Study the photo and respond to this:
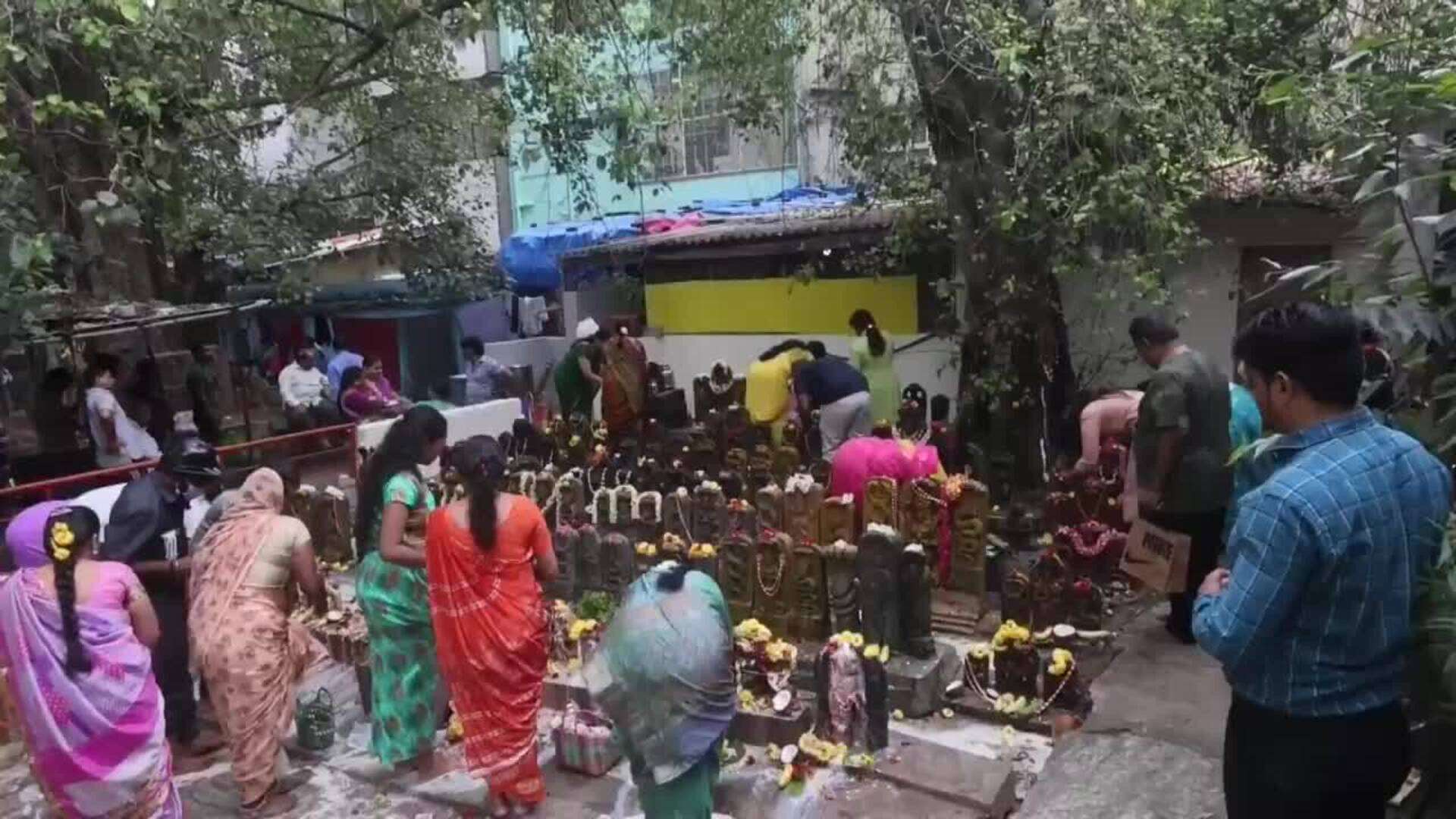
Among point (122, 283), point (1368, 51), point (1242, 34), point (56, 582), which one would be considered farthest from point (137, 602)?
point (1242, 34)

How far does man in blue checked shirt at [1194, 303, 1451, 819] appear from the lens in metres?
1.98

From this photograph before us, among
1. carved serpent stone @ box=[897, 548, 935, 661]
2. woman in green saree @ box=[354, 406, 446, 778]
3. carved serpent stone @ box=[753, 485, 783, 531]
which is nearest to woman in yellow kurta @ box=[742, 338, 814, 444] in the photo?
carved serpent stone @ box=[753, 485, 783, 531]

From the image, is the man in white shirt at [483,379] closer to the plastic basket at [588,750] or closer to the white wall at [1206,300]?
the white wall at [1206,300]

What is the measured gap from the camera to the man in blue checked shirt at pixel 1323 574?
1.98m

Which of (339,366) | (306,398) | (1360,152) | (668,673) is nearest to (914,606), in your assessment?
(668,673)

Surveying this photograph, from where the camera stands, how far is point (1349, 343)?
6.66 feet

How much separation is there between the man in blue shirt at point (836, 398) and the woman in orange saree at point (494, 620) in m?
3.62

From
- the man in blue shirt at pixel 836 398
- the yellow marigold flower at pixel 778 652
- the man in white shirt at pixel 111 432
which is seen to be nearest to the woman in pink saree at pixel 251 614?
the yellow marigold flower at pixel 778 652

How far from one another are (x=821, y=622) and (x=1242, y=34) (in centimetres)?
513

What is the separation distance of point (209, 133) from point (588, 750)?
6.43 m

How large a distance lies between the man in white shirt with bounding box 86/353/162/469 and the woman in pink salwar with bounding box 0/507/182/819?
15.2ft

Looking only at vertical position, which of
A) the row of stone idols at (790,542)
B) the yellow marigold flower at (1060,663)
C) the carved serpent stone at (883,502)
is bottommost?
the yellow marigold flower at (1060,663)

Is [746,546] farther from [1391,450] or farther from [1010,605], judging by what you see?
[1391,450]

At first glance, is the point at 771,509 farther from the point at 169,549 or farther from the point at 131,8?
the point at 131,8
